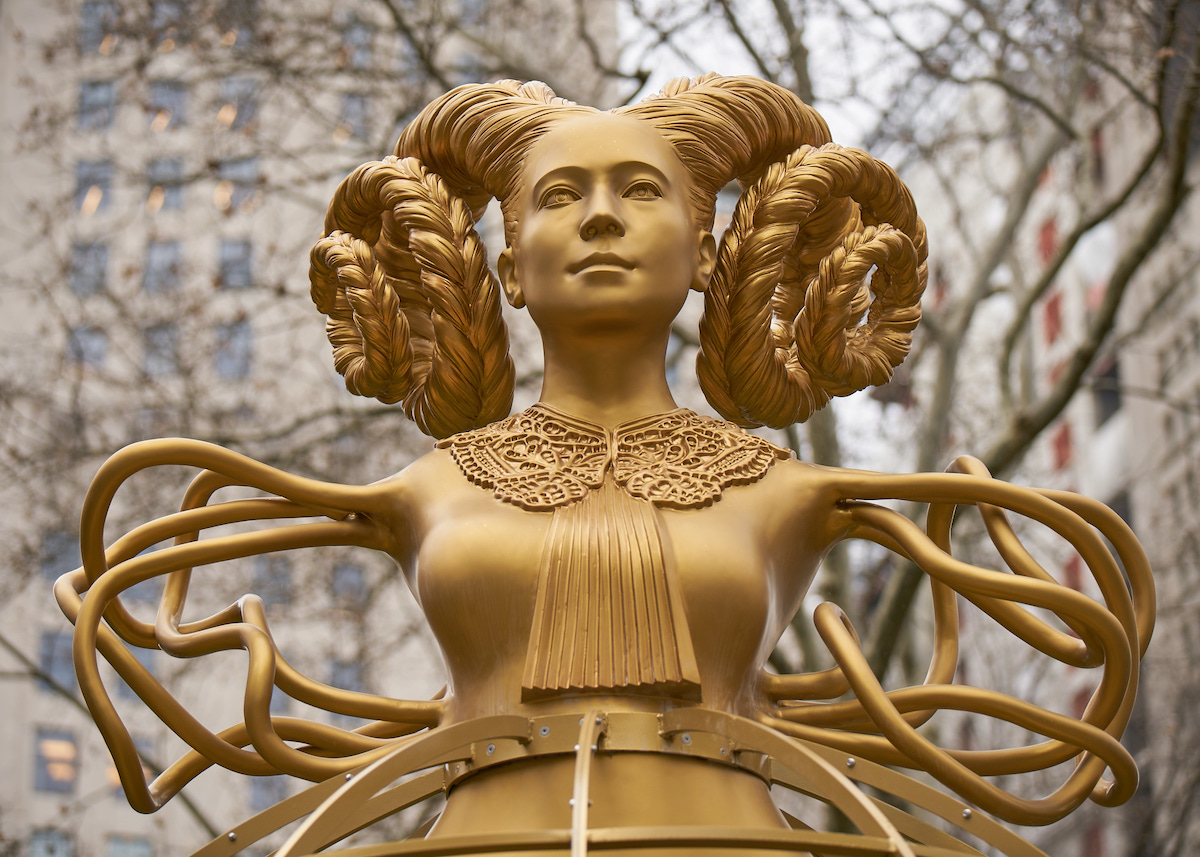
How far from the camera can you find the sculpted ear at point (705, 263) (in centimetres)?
488

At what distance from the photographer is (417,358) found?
5.03m

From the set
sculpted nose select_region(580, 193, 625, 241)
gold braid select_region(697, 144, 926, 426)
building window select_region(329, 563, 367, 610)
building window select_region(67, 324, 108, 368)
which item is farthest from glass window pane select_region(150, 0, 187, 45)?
sculpted nose select_region(580, 193, 625, 241)

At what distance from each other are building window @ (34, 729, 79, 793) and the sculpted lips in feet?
36.2

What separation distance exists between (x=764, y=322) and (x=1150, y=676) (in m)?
9.88

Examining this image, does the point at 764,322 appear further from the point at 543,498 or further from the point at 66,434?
the point at 66,434

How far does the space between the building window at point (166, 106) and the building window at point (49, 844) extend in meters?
4.61

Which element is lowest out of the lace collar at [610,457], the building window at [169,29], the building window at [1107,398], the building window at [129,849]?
the building window at [129,849]

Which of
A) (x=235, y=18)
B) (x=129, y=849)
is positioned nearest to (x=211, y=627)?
(x=235, y=18)

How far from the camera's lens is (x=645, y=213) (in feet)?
15.1

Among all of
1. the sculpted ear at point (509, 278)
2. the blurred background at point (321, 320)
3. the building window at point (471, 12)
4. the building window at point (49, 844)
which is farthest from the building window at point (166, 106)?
the sculpted ear at point (509, 278)

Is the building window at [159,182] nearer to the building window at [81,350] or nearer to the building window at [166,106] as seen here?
the building window at [166,106]

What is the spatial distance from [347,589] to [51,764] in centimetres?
500

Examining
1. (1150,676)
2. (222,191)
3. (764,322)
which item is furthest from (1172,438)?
(764,322)

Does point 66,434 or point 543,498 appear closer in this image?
point 543,498
